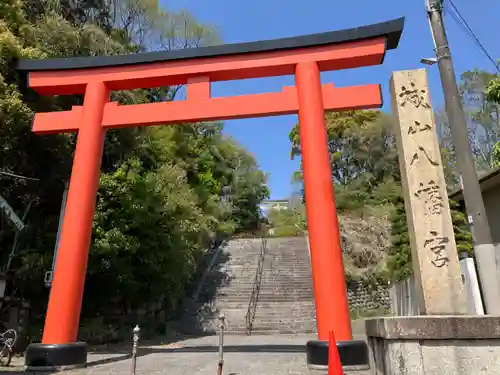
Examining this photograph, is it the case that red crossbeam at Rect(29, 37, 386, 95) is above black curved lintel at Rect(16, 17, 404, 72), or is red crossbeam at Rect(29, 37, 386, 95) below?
below

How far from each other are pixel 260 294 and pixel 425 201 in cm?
1289

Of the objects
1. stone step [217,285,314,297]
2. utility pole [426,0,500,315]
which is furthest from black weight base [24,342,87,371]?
stone step [217,285,314,297]

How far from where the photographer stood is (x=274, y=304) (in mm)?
16219

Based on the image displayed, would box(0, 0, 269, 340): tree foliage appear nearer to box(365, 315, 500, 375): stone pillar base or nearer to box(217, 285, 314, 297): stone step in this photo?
box(217, 285, 314, 297): stone step

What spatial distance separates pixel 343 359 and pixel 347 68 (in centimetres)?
540

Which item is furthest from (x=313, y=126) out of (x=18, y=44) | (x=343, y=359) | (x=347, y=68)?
(x=18, y=44)

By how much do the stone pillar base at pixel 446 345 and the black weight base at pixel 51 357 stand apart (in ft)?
17.0

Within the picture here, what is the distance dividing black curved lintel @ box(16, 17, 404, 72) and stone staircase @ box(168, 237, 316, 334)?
33.1 ft

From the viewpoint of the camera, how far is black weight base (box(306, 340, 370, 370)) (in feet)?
19.5

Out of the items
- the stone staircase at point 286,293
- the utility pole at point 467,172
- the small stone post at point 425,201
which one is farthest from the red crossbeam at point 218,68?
the stone staircase at point 286,293

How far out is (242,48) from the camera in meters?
8.00

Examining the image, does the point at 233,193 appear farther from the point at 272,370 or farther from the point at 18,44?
the point at 272,370

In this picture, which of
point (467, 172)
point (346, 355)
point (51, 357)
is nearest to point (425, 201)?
point (467, 172)

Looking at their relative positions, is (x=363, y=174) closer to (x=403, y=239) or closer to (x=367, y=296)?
(x=367, y=296)
